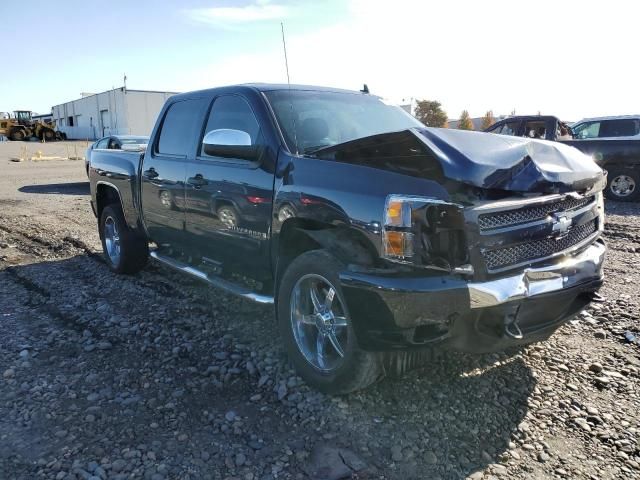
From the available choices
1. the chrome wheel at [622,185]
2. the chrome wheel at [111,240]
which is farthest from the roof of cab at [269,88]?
the chrome wheel at [622,185]

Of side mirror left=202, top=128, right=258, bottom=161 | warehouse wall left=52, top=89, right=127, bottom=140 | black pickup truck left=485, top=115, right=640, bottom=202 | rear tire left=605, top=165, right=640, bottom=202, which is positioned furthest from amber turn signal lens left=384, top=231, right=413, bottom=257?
warehouse wall left=52, top=89, right=127, bottom=140

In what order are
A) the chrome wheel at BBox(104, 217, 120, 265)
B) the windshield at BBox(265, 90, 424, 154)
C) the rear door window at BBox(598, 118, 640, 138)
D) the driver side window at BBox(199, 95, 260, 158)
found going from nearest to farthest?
the windshield at BBox(265, 90, 424, 154) < the driver side window at BBox(199, 95, 260, 158) < the chrome wheel at BBox(104, 217, 120, 265) < the rear door window at BBox(598, 118, 640, 138)

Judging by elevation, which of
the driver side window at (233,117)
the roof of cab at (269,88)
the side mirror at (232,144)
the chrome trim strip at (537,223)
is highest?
the roof of cab at (269,88)

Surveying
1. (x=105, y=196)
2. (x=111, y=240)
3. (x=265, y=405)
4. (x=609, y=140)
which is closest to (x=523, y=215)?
(x=265, y=405)

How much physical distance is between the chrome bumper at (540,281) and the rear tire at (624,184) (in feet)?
29.4

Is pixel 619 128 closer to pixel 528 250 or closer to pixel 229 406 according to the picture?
pixel 528 250

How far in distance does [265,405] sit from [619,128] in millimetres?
11680

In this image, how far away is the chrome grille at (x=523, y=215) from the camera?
106 inches

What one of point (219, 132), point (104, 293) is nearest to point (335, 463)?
point (219, 132)

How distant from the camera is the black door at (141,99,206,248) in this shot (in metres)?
4.64

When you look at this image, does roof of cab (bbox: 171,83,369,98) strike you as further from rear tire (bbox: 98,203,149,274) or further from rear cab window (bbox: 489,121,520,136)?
rear cab window (bbox: 489,121,520,136)

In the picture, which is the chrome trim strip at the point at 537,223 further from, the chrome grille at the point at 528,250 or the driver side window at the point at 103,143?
the driver side window at the point at 103,143

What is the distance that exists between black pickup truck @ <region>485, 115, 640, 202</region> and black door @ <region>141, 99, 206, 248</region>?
720 centimetres

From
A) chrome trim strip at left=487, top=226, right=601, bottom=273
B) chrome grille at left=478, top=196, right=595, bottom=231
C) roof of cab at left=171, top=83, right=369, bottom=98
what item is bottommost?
chrome trim strip at left=487, top=226, right=601, bottom=273
